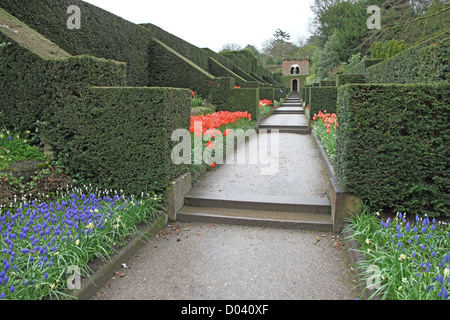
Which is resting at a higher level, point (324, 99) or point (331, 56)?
point (331, 56)

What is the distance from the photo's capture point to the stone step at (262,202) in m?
4.14

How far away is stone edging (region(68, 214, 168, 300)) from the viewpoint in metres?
2.55

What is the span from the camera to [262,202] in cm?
425

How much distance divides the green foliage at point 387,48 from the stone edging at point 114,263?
14450mm

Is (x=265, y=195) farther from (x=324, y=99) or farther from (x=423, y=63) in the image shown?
(x=324, y=99)

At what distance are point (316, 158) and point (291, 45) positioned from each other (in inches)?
3040

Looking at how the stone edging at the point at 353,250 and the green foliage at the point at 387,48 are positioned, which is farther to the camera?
the green foliage at the point at 387,48

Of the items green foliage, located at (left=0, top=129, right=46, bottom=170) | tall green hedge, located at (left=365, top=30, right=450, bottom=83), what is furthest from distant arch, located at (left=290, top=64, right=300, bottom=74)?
green foliage, located at (left=0, top=129, right=46, bottom=170)

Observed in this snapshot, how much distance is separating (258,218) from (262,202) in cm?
31

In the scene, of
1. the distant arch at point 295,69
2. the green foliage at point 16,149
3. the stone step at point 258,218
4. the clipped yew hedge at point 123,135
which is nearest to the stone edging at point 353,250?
the stone step at point 258,218

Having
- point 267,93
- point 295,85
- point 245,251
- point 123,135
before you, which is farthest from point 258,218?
point 295,85

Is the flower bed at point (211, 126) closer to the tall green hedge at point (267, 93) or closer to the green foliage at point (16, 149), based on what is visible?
the green foliage at point (16, 149)
